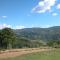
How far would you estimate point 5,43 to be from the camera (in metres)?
97.9

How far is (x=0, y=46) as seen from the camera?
330 feet

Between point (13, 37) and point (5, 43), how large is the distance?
4.69 metres

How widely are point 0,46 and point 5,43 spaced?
4.01 metres

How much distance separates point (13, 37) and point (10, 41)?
2.36 meters

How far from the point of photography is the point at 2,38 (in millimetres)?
96938

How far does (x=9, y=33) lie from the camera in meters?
98.6

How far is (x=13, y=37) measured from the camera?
97312 millimetres

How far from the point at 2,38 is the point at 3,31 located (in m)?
3.47

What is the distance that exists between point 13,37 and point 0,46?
8.35 m

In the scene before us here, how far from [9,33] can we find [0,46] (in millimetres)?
7828

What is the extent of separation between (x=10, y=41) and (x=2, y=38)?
395 centimetres

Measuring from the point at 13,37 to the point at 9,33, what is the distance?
293cm

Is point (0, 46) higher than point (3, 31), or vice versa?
point (3, 31)
